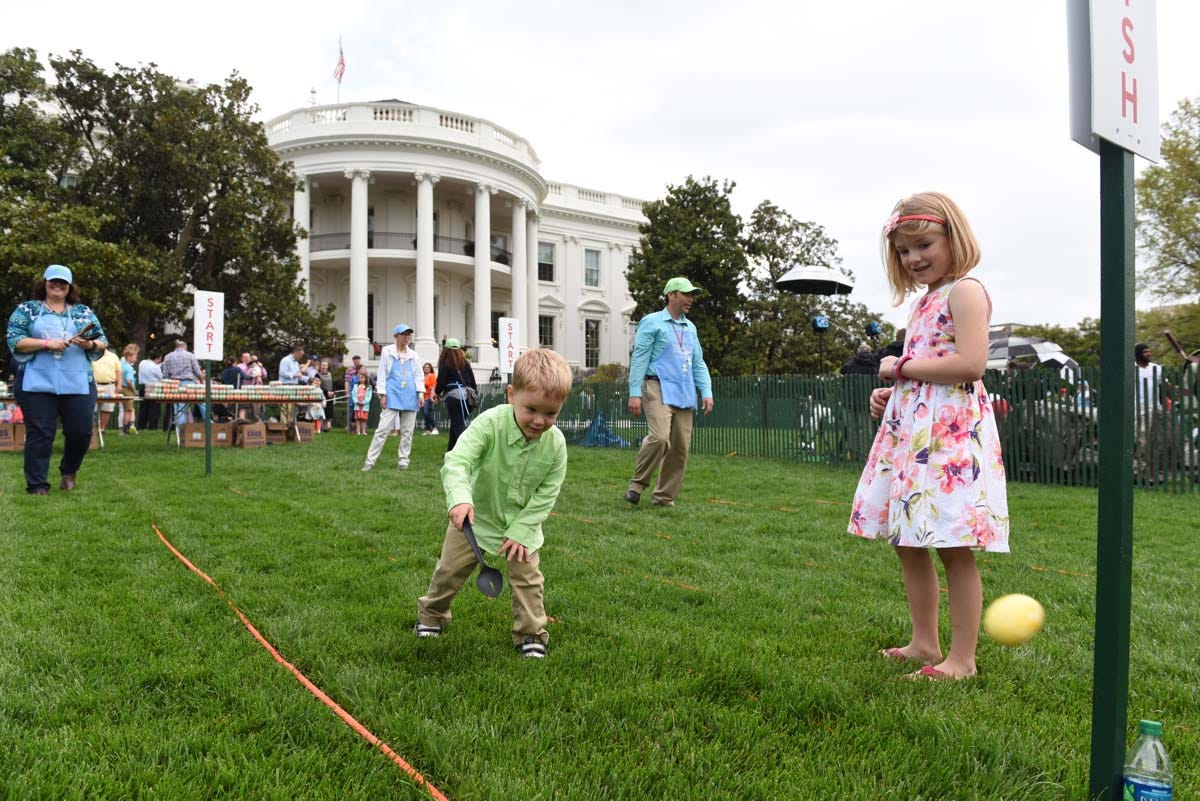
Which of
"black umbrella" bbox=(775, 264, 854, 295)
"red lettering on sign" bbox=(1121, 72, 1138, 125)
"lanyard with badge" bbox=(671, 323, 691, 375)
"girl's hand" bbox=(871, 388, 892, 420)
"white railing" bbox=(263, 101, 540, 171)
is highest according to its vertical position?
"white railing" bbox=(263, 101, 540, 171)

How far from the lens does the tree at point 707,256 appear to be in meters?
32.2

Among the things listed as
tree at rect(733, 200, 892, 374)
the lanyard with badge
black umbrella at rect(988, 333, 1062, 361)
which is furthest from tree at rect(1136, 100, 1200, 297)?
the lanyard with badge

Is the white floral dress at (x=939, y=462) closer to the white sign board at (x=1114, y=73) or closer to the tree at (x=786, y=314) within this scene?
the white sign board at (x=1114, y=73)

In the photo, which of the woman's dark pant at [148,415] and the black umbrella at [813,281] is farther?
the woman's dark pant at [148,415]

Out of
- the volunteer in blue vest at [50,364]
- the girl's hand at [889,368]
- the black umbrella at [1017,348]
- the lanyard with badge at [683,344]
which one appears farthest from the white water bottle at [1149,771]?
the black umbrella at [1017,348]

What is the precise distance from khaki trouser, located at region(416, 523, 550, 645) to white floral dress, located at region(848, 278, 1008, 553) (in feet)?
4.19

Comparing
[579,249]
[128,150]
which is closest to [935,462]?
[128,150]

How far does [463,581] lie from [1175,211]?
36.7m

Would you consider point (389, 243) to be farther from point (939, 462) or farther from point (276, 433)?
point (939, 462)

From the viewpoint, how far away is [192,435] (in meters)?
12.7

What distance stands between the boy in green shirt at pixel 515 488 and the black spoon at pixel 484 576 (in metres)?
0.12

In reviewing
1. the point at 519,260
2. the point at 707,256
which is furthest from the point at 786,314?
the point at 519,260

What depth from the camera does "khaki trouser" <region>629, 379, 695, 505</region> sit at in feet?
23.3

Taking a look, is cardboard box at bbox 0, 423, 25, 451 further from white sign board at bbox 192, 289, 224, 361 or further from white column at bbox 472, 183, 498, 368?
white column at bbox 472, 183, 498, 368
